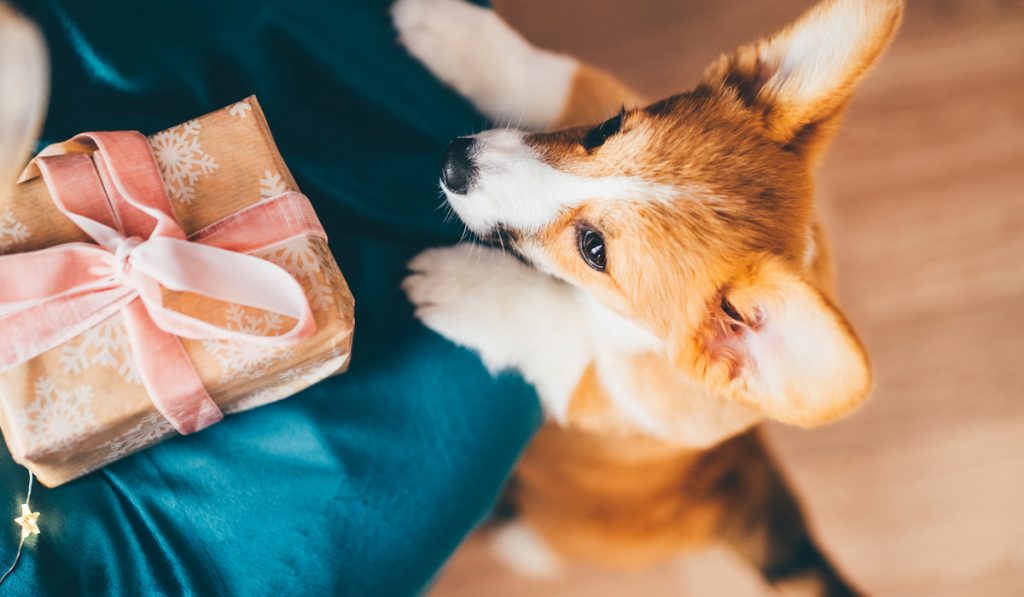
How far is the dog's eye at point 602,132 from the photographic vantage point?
137 centimetres

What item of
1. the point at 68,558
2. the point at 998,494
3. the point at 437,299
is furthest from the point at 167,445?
the point at 998,494

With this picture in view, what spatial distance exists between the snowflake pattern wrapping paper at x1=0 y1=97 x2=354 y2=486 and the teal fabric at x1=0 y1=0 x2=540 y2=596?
0.12m

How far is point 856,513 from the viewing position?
7.49 ft

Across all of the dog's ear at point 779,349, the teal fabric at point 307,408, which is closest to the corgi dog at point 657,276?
the dog's ear at point 779,349

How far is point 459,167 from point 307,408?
1.80 ft

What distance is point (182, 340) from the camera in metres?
1.01

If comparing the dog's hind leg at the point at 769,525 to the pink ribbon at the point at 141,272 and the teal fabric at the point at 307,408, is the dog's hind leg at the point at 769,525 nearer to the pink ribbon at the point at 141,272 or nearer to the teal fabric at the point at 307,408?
the teal fabric at the point at 307,408

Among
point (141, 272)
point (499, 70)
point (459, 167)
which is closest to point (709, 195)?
point (459, 167)

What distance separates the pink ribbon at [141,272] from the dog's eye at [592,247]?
Answer: 21.3 inches

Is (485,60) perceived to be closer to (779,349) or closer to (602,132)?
(602,132)

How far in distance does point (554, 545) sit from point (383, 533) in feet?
2.70

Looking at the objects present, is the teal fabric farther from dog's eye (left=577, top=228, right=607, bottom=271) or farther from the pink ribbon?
dog's eye (left=577, top=228, right=607, bottom=271)

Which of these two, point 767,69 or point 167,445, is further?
point 767,69

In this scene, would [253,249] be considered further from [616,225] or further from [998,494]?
[998,494]
